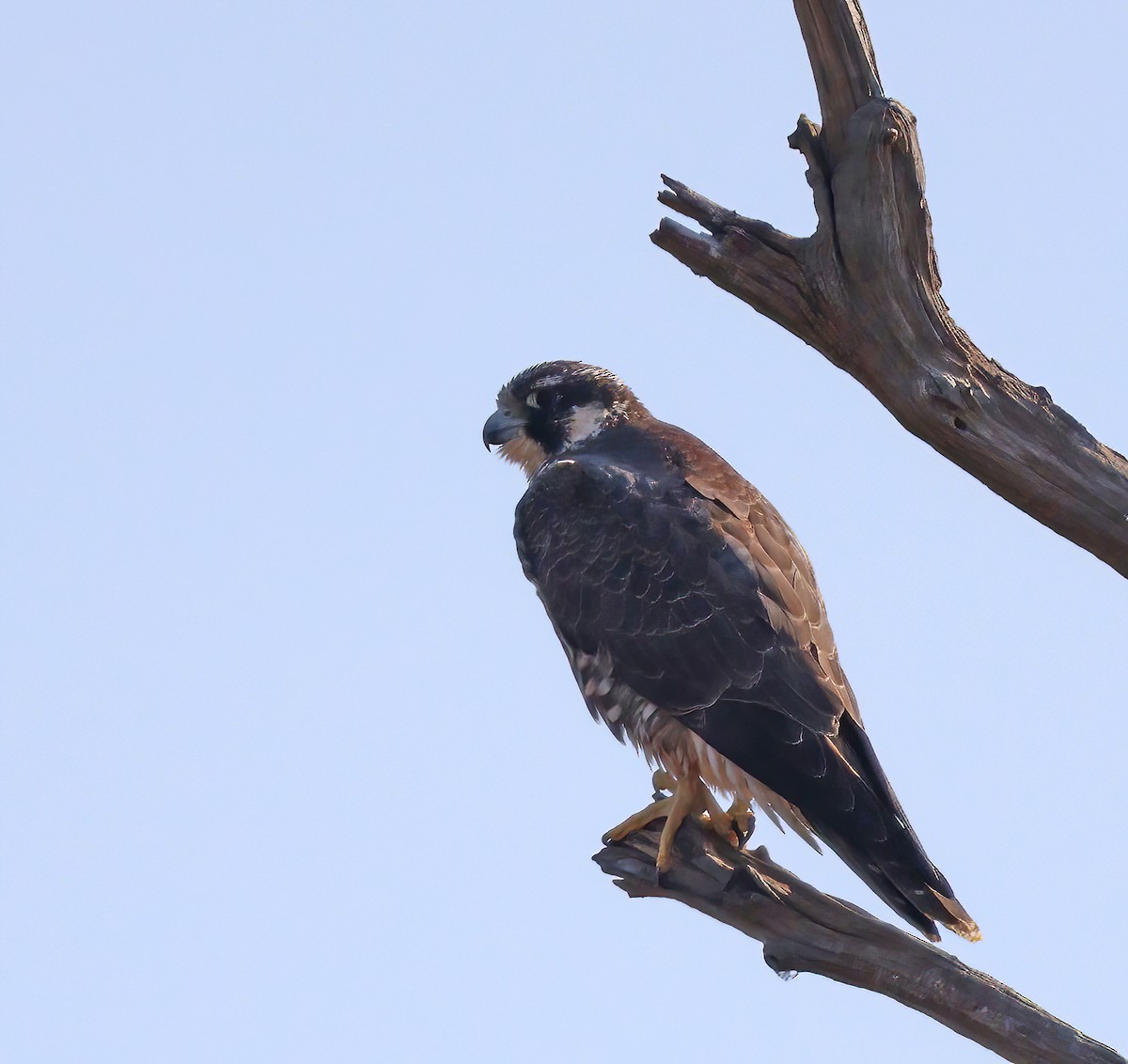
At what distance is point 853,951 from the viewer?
4.66 metres

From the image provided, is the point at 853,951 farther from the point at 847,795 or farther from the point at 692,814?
the point at 692,814

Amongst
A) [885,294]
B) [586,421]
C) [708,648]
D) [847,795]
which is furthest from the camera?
[586,421]

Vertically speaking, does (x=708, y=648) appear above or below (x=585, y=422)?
below

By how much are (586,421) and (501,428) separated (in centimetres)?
45

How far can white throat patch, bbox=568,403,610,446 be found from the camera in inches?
272

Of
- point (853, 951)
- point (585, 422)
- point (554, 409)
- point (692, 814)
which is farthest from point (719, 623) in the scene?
point (554, 409)

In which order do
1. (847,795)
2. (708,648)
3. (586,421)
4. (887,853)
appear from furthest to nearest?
(586,421), (708,648), (847,795), (887,853)

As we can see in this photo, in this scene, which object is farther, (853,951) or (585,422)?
(585,422)

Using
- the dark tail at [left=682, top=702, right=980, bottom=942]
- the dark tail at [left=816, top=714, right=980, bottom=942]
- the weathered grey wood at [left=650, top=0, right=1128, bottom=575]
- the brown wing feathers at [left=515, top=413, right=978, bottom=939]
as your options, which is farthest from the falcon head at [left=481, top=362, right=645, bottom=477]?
the dark tail at [left=816, top=714, right=980, bottom=942]

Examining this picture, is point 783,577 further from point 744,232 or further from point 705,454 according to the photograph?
point 744,232

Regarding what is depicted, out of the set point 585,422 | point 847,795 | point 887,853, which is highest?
point 585,422

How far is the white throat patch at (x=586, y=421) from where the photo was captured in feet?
22.7

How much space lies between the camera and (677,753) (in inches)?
227

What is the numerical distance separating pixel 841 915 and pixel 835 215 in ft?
7.34
